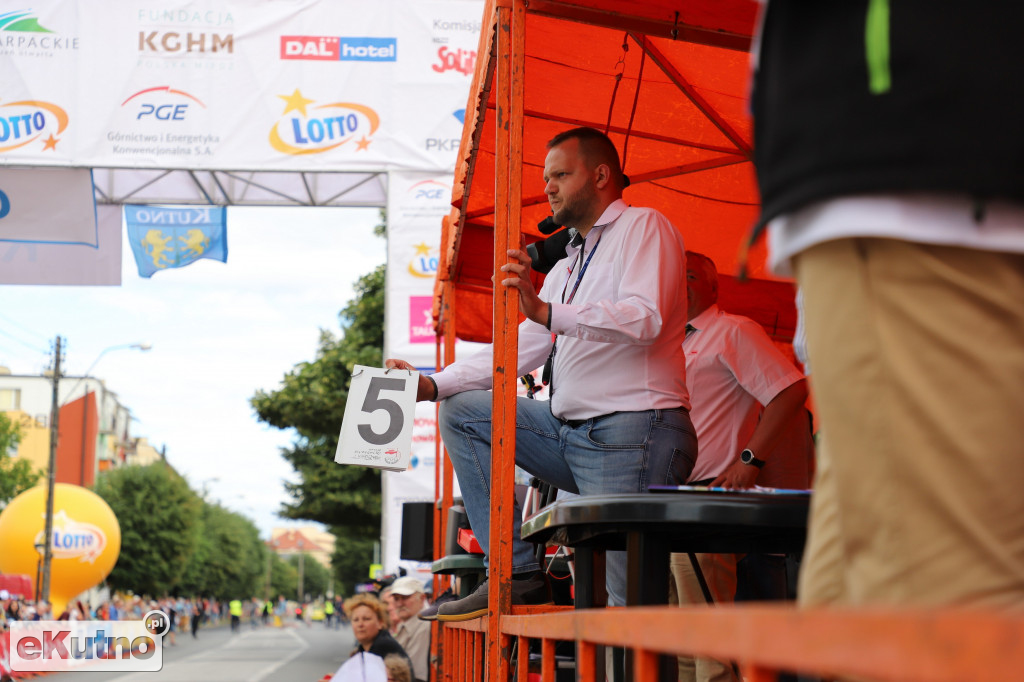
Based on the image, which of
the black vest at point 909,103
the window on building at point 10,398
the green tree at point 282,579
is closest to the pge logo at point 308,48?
the black vest at point 909,103

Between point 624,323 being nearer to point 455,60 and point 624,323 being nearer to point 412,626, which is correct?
point 412,626

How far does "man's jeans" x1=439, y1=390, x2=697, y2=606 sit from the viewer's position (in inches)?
117

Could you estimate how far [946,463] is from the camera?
40.5 inches

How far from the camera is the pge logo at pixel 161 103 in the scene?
42.2 feet

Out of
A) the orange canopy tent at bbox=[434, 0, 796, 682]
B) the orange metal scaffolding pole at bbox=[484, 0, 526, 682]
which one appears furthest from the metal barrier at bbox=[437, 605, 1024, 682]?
the orange metal scaffolding pole at bbox=[484, 0, 526, 682]

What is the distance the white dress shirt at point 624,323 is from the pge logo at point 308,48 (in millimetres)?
10931

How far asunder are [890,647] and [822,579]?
1.39ft

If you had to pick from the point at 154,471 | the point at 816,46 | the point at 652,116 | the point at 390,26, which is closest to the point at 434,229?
the point at 390,26

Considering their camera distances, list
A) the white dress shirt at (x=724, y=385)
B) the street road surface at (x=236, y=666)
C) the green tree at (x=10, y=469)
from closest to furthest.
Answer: the white dress shirt at (x=724, y=385)
the street road surface at (x=236, y=666)
the green tree at (x=10, y=469)

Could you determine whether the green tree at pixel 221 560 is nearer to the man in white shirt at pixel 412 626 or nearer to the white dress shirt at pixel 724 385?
A: the man in white shirt at pixel 412 626

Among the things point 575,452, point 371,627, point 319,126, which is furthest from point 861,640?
point 319,126

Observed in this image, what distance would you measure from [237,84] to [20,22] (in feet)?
8.93

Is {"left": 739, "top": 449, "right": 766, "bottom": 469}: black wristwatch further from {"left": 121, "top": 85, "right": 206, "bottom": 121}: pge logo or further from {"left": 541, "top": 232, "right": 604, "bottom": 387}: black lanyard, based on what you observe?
{"left": 121, "top": 85, "right": 206, "bottom": 121}: pge logo

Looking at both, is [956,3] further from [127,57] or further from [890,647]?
[127,57]
